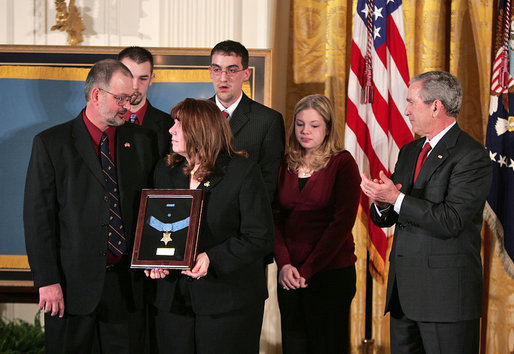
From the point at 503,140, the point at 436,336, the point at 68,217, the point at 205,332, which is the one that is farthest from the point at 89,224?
the point at 503,140

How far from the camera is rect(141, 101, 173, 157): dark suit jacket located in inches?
120

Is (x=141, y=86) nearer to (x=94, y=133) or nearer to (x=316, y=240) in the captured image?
(x=94, y=133)

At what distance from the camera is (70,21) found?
436 cm

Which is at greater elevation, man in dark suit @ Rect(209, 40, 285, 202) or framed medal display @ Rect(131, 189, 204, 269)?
man in dark suit @ Rect(209, 40, 285, 202)

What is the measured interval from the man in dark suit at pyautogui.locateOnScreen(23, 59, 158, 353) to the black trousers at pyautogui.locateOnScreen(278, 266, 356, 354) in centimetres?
84

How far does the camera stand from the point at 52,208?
8.37 feet

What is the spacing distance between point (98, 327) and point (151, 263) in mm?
589

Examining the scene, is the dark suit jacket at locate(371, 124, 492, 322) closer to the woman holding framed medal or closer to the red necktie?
the red necktie

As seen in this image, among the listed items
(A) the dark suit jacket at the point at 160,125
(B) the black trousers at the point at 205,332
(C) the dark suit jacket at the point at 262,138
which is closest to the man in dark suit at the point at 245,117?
(C) the dark suit jacket at the point at 262,138

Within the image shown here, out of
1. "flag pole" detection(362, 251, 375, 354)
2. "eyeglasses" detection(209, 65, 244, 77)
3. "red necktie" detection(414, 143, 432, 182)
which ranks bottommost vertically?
"flag pole" detection(362, 251, 375, 354)

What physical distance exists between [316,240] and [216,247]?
83cm

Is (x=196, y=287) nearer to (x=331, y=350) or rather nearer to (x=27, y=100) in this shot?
(x=331, y=350)

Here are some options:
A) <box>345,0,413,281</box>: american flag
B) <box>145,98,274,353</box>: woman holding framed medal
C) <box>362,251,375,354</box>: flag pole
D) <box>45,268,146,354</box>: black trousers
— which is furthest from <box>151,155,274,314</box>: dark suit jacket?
<box>362,251,375,354</box>: flag pole

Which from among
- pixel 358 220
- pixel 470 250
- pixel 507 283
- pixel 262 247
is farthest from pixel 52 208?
pixel 507 283
